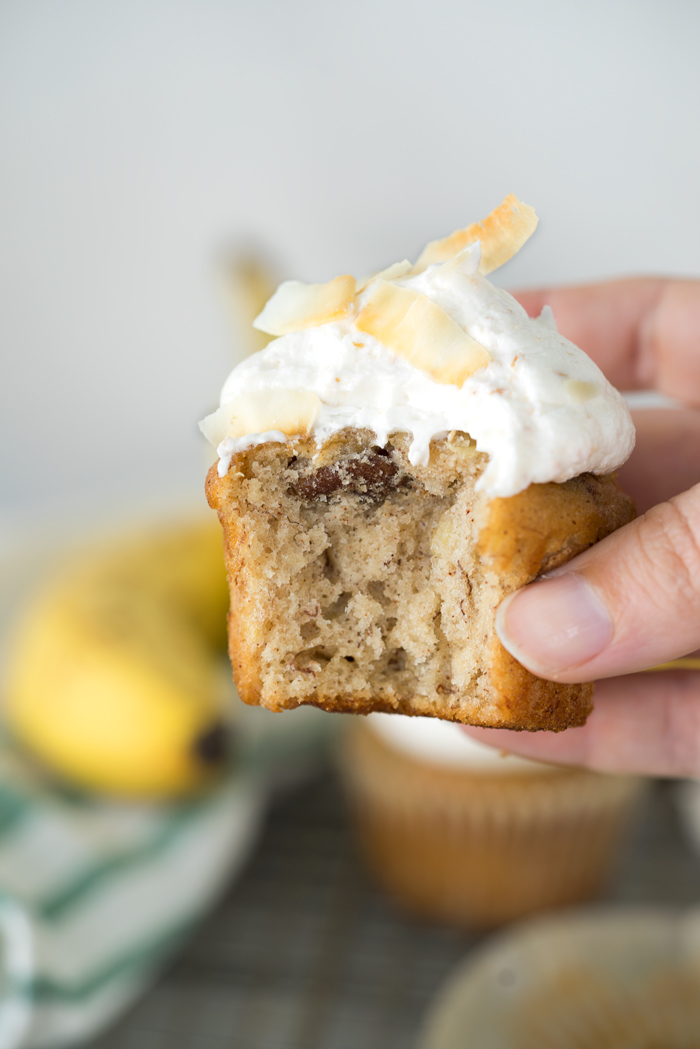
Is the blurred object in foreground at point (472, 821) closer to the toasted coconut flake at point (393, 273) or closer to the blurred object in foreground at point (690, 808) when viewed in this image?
the blurred object in foreground at point (690, 808)

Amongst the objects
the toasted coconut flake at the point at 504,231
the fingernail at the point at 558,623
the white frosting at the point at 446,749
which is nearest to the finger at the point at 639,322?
the toasted coconut flake at the point at 504,231

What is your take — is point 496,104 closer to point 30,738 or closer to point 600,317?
point 600,317

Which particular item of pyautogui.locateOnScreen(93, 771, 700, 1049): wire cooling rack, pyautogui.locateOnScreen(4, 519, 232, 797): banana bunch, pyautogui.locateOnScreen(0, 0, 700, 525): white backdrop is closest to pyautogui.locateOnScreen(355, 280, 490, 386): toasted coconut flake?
pyautogui.locateOnScreen(4, 519, 232, 797): banana bunch

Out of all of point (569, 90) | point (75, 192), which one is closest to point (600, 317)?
point (569, 90)

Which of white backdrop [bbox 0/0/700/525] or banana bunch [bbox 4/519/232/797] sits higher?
white backdrop [bbox 0/0/700/525]

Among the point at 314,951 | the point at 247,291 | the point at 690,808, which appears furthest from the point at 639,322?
the point at 314,951

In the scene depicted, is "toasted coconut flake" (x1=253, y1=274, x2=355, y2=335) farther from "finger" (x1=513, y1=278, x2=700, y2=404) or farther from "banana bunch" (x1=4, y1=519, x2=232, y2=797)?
"banana bunch" (x1=4, y1=519, x2=232, y2=797)
